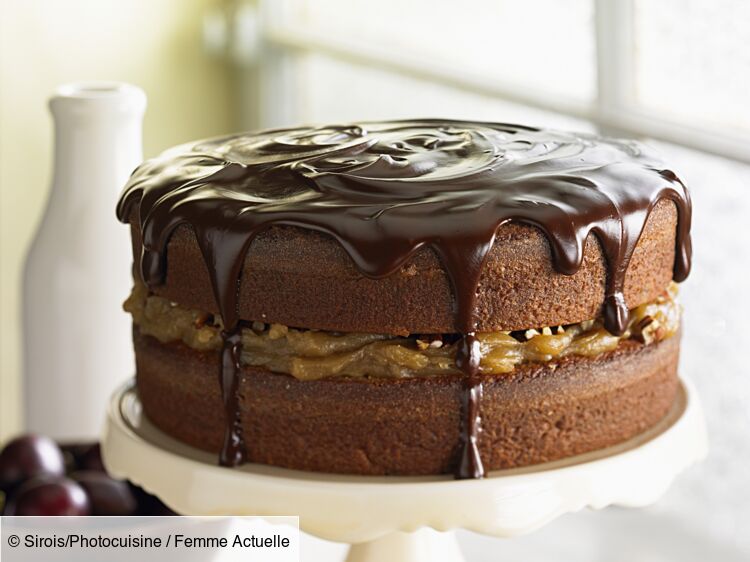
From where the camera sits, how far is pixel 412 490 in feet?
4.14

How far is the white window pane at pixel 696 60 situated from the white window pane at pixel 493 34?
207 millimetres

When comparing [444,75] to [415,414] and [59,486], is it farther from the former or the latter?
[415,414]

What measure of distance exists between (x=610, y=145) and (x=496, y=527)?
0.61m

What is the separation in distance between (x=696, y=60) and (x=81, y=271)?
4.64ft

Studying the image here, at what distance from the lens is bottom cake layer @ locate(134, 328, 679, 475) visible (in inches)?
51.3

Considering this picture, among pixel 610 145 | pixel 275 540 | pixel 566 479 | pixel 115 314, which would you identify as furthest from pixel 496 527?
pixel 115 314

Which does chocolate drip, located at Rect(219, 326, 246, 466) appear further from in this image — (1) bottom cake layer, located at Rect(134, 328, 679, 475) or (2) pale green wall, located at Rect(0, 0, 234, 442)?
(2) pale green wall, located at Rect(0, 0, 234, 442)

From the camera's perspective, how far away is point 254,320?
4.31ft

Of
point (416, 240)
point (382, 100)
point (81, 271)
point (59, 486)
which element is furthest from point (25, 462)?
point (382, 100)

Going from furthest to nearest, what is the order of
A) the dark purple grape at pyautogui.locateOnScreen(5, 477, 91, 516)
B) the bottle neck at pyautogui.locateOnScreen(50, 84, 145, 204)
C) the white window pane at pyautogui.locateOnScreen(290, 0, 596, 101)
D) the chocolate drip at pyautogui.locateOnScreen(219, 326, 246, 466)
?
the white window pane at pyautogui.locateOnScreen(290, 0, 596, 101)
the bottle neck at pyautogui.locateOnScreen(50, 84, 145, 204)
the dark purple grape at pyautogui.locateOnScreen(5, 477, 91, 516)
the chocolate drip at pyautogui.locateOnScreen(219, 326, 246, 466)

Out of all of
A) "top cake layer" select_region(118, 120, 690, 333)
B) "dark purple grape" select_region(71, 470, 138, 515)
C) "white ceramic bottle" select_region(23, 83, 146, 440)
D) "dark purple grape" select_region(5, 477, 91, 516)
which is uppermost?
"top cake layer" select_region(118, 120, 690, 333)

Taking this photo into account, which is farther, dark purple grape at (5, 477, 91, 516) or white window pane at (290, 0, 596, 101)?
white window pane at (290, 0, 596, 101)

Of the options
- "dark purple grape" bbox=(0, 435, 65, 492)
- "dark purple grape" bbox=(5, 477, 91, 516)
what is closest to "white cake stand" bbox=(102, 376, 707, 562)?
"dark purple grape" bbox=(5, 477, 91, 516)

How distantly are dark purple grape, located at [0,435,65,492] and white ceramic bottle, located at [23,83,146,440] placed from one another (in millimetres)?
344
